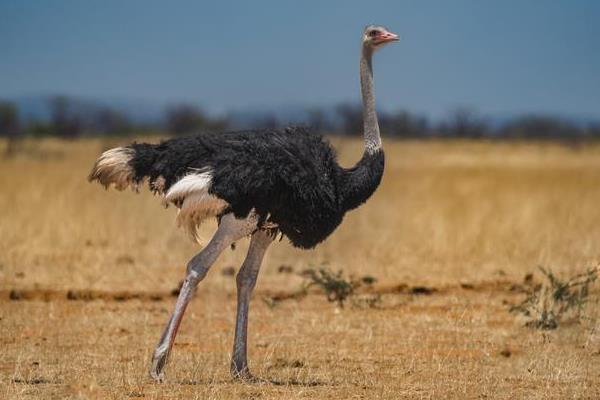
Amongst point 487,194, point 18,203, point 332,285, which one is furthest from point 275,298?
point 487,194

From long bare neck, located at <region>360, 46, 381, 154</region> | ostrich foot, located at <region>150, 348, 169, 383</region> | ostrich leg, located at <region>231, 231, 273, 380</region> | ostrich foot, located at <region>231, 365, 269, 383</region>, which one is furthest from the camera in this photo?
long bare neck, located at <region>360, 46, 381, 154</region>

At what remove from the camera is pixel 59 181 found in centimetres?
2194

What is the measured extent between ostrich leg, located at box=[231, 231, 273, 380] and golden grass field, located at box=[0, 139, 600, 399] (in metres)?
0.11

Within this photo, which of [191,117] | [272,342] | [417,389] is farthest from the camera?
[191,117]

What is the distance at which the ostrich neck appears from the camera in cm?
756

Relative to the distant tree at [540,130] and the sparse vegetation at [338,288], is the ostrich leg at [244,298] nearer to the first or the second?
the sparse vegetation at [338,288]

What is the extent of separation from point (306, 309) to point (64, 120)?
44660 mm

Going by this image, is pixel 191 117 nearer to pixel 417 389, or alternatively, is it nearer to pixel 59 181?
pixel 59 181

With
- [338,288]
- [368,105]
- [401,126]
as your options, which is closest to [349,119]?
[401,126]

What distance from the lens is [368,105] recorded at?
7.93 meters

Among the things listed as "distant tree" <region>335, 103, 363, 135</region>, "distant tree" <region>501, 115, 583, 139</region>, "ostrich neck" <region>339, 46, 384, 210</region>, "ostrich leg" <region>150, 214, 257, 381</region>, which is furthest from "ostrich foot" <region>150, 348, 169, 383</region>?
"distant tree" <region>501, 115, 583, 139</region>

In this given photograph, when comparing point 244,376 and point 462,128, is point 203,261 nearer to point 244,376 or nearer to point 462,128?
point 244,376

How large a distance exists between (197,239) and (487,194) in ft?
46.9

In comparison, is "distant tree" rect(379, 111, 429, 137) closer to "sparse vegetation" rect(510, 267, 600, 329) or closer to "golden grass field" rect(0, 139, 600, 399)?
"golden grass field" rect(0, 139, 600, 399)
